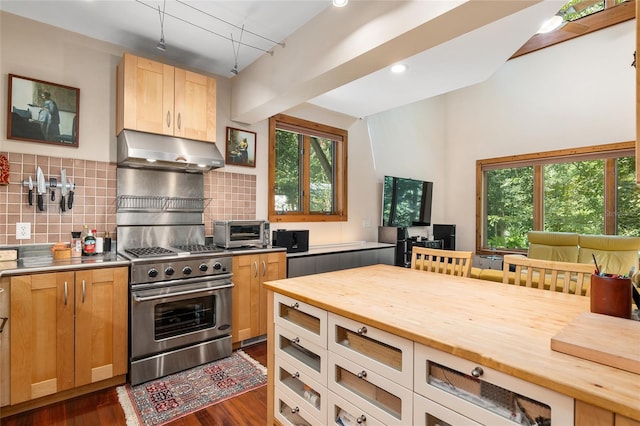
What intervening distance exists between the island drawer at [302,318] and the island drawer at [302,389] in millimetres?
197

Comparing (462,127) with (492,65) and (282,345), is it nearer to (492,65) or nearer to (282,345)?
(492,65)

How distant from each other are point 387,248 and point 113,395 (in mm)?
3362

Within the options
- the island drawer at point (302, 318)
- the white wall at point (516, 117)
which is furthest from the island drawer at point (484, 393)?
the white wall at point (516, 117)

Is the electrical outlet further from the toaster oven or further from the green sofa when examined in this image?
the green sofa

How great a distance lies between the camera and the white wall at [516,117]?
4922mm

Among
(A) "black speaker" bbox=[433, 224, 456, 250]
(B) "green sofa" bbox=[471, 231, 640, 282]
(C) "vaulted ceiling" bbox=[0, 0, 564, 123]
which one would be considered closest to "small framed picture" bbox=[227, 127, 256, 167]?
(C) "vaulted ceiling" bbox=[0, 0, 564, 123]

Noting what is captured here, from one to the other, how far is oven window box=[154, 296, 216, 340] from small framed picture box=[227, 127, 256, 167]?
5.06 ft

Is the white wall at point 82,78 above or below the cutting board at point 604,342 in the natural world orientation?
above

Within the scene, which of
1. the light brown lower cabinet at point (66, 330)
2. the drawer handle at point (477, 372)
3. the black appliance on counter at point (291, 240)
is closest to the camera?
the drawer handle at point (477, 372)

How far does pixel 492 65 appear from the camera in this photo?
3.16 meters

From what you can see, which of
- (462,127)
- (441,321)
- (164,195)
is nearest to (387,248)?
(164,195)

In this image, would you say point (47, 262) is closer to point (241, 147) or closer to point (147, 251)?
point (147, 251)

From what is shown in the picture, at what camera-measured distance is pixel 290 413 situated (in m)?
1.71

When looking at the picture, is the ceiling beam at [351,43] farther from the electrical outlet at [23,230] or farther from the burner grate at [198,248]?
the electrical outlet at [23,230]
